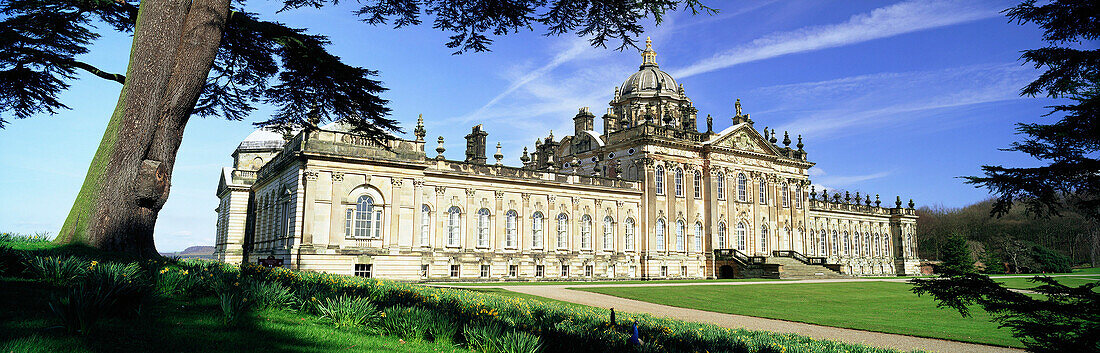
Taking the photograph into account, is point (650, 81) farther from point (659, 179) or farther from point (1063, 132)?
point (1063, 132)

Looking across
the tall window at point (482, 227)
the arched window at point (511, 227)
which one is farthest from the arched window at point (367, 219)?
the arched window at point (511, 227)

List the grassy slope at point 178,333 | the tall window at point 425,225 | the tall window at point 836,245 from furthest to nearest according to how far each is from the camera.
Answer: the tall window at point 836,245, the tall window at point 425,225, the grassy slope at point 178,333

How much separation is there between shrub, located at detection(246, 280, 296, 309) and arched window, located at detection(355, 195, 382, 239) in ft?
75.7

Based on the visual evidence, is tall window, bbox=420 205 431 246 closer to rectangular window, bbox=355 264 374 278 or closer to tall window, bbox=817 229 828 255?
rectangular window, bbox=355 264 374 278

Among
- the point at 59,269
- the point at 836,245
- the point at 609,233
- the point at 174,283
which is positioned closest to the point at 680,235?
the point at 609,233

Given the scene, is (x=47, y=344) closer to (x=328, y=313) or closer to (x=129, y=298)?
(x=129, y=298)

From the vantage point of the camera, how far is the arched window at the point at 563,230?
40.8 meters

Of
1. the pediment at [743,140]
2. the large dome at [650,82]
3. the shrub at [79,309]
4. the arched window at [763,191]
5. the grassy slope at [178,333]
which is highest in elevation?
the large dome at [650,82]

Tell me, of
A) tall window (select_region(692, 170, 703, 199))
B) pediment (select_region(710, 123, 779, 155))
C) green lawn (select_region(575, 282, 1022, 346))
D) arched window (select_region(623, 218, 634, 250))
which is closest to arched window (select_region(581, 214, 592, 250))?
arched window (select_region(623, 218, 634, 250))

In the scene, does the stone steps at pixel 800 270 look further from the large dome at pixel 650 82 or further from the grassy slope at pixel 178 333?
the grassy slope at pixel 178 333

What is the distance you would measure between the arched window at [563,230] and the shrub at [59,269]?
32903mm

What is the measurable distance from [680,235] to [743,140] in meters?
9.34

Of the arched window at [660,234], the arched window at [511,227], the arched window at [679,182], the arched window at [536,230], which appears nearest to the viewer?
the arched window at [511,227]

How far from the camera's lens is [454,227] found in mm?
36875
